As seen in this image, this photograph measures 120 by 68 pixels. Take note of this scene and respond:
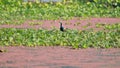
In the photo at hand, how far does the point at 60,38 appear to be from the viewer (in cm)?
1230

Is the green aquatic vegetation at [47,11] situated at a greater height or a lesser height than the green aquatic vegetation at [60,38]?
greater

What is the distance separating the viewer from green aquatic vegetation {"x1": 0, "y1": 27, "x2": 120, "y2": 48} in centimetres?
1153

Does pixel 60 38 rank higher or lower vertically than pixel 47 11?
lower

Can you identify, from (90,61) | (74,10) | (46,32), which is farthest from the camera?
(74,10)

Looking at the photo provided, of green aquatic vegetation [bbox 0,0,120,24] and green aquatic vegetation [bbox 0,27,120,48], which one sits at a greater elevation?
green aquatic vegetation [bbox 0,0,120,24]

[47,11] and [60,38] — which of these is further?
[47,11]

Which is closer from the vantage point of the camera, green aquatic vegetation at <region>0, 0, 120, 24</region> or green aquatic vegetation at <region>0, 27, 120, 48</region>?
green aquatic vegetation at <region>0, 27, 120, 48</region>

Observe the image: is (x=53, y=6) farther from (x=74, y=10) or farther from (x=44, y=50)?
(x=44, y=50)

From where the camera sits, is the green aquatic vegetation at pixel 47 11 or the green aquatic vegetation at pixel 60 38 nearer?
the green aquatic vegetation at pixel 60 38

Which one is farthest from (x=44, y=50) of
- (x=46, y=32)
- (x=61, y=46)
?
(x=46, y=32)

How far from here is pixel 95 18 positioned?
17.8 m

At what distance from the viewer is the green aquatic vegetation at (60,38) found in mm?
11531

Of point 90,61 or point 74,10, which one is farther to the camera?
point 74,10

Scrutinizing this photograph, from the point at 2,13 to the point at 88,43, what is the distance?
783cm
